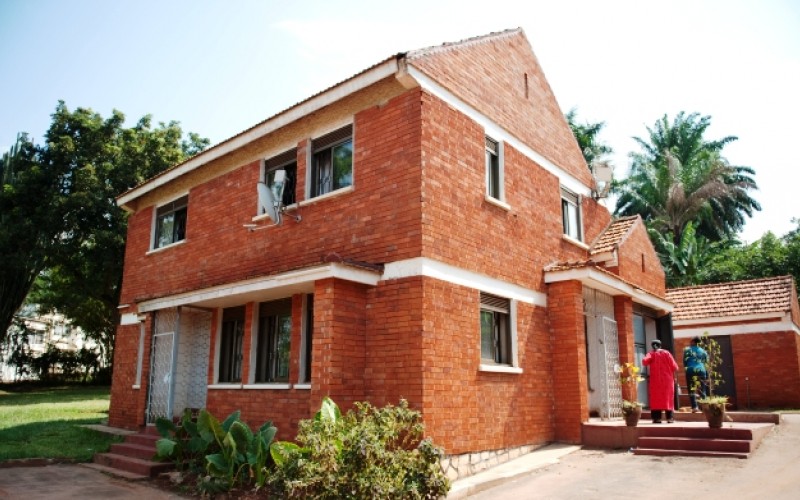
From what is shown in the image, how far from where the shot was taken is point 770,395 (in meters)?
18.1

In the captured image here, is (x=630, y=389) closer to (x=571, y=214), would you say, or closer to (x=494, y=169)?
(x=571, y=214)

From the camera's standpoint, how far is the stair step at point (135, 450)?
10.6m

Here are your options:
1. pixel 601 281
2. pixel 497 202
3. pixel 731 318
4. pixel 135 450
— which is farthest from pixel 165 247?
pixel 731 318

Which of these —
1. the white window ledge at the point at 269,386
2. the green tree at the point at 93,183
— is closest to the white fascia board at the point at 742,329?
the white window ledge at the point at 269,386

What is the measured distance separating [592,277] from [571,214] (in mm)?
2813

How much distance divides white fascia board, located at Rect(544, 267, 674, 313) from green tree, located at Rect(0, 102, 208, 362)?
21076mm

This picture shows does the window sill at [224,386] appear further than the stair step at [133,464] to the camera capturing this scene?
Yes

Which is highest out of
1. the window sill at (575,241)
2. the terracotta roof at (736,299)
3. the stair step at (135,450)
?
the window sill at (575,241)

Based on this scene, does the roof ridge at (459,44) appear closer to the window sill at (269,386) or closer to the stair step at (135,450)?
the window sill at (269,386)

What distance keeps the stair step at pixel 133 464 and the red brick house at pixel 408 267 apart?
1344mm

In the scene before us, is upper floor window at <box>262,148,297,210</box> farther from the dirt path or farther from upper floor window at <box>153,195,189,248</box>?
the dirt path

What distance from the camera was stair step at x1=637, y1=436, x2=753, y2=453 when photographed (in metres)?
9.54

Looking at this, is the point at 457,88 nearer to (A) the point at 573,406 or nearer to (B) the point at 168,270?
(A) the point at 573,406

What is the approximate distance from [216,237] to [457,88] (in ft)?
19.8
